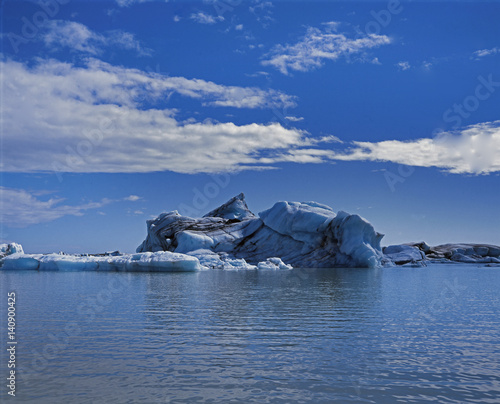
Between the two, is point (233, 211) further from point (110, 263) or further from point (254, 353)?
point (254, 353)

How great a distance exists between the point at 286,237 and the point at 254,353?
1637 inches

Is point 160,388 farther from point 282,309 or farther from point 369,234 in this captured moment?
point 369,234

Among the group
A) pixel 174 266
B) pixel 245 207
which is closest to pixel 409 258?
pixel 245 207

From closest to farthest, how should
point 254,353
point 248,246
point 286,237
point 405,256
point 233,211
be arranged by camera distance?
1. point 254,353
2. point 286,237
3. point 248,246
4. point 405,256
5. point 233,211

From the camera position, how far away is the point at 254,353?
8258 mm

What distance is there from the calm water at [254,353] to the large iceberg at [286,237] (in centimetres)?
3033

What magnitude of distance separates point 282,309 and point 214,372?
23.7ft

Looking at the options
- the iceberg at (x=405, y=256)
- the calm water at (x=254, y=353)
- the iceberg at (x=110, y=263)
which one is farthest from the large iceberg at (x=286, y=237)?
the calm water at (x=254, y=353)

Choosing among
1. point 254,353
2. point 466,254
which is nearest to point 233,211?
point 466,254

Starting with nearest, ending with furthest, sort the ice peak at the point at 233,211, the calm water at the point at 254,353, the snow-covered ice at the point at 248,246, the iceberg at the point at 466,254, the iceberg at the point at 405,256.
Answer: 1. the calm water at the point at 254,353
2. the snow-covered ice at the point at 248,246
3. the iceberg at the point at 405,256
4. the ice peak at the point at 233,211
5. the iceberg at the point at 466,254

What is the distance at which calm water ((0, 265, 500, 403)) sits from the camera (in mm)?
→ 6168

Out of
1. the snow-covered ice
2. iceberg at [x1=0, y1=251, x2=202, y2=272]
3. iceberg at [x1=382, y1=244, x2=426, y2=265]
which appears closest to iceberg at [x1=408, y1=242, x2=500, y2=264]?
iceberg at [x1=382, y1=244, x2=426, y2=265]

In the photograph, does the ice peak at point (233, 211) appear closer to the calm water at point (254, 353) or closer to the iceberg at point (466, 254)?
the iceberg at point (466, 254)

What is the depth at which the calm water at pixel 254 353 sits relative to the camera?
20.2 ft
